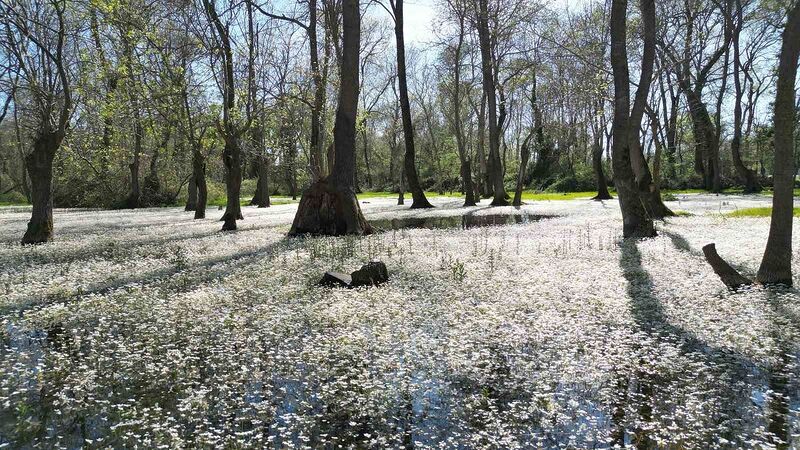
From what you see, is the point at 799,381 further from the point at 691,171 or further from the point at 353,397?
the point at 691,171

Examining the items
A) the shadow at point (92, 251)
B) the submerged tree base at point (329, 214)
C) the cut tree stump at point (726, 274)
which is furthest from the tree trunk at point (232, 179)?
the cut tree stump at point (726, 274)

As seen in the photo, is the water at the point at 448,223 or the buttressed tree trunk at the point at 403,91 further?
the buttressed tree trunk at the point at 403,91

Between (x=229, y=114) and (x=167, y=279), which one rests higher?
(x=229, y=114)

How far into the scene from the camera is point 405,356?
6242 millimetres

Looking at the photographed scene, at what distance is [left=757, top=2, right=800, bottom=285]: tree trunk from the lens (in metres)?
7.87

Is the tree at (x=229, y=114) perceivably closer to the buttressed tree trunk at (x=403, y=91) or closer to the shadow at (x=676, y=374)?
the buttressed tree trunk at (x=403, y=91)

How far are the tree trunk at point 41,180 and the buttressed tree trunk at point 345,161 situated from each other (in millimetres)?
8136

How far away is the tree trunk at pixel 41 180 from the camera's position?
17328 millimetres

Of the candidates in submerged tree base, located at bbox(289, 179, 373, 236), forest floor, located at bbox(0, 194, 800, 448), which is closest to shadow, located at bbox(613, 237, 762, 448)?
forest floor, located at bbox(0, 194, 800, 448)

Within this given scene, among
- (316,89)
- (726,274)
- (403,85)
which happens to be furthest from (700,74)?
(726,274)

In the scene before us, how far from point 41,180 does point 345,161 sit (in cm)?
1005

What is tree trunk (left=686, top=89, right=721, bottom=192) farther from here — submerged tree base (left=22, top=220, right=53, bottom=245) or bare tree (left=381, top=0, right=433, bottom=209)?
submerged tree base (left=22, top=220, right=53, bottom=245)

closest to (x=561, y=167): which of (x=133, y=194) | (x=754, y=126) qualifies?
(x=754, y=126)

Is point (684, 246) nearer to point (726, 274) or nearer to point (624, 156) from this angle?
point (624, 156)
